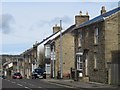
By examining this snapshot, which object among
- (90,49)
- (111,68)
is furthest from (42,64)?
(111,68)

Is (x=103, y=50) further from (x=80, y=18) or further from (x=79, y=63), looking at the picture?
(x=80, y=18)

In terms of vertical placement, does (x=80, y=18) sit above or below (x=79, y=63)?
above

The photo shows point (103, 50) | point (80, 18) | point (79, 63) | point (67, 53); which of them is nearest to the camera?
point (103, 50)

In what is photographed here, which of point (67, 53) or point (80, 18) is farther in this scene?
point (67, 53)

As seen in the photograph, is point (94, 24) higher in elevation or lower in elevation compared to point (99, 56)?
higher

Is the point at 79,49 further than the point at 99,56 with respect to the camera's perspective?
Yes

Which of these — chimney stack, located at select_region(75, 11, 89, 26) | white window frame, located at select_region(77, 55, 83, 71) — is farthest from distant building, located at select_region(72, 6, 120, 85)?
chimney stack, located at select_region(75, 11, 89, 26)

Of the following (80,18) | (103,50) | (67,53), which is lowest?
(103,50)

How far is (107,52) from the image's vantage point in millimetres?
36906

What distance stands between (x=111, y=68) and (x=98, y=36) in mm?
5368

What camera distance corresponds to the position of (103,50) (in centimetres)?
3712

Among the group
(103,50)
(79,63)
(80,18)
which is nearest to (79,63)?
(79,63)

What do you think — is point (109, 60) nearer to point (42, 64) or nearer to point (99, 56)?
point (99, 56)

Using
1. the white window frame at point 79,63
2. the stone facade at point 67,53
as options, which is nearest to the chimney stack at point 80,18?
the white window frame at point 79,63
